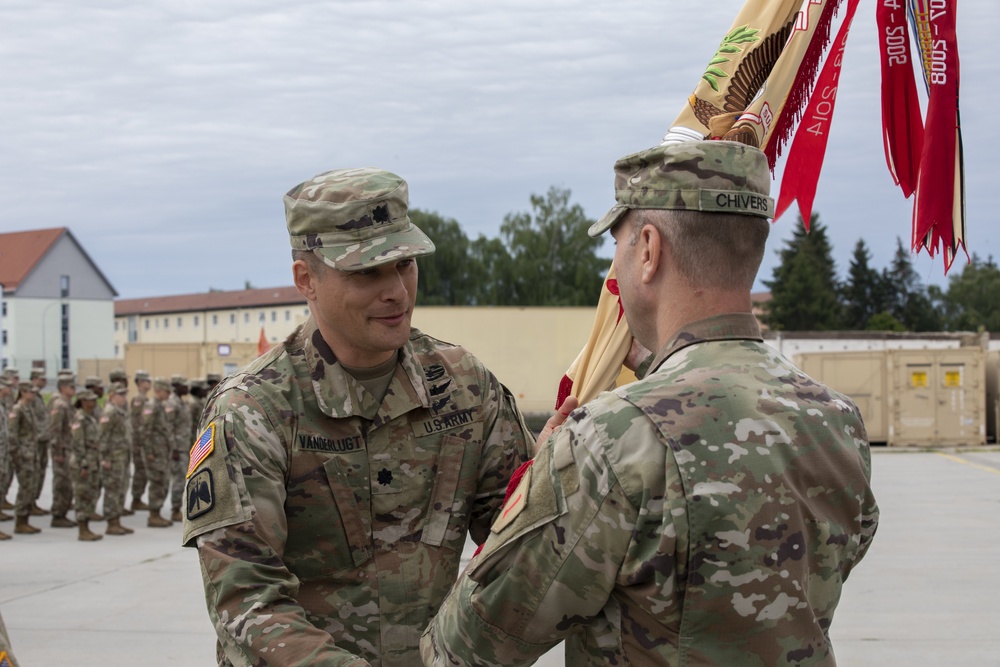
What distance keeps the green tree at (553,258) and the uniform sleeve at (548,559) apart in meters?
49.2

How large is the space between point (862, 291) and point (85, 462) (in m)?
61.1

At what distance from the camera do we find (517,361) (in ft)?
66.1

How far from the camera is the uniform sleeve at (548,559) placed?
168 cm

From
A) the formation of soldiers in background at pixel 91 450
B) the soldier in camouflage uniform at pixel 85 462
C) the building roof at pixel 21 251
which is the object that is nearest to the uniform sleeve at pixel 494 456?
the formation of soldiers in background at pixel 91 450

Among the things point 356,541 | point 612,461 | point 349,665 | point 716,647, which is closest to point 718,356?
point 612,461

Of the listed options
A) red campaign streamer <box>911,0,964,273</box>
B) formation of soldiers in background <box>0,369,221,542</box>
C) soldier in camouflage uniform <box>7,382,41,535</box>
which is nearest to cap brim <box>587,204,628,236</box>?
red campaign streamer <box>911,0,964,273</box>

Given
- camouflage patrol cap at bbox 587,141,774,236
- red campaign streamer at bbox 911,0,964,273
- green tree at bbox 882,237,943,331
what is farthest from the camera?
green tree at bbox 882,237,943,331

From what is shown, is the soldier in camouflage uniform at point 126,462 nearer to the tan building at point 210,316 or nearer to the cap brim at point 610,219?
the cap brim at point 610,219

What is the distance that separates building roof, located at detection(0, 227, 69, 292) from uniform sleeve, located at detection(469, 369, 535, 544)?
247ft

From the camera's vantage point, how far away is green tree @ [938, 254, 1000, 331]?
69375mm

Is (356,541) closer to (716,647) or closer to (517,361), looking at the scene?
(716,647)

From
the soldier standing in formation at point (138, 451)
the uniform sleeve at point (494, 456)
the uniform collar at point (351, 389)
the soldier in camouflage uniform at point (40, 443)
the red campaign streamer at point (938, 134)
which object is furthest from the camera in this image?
the soldier standing in formation at point (138, 451)

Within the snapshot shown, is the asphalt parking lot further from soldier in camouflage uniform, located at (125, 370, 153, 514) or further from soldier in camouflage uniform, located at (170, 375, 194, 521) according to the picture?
soldier in camouflage uniform, located at (125, 370, 153, 514)

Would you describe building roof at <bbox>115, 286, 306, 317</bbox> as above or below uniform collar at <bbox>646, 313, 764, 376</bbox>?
below
